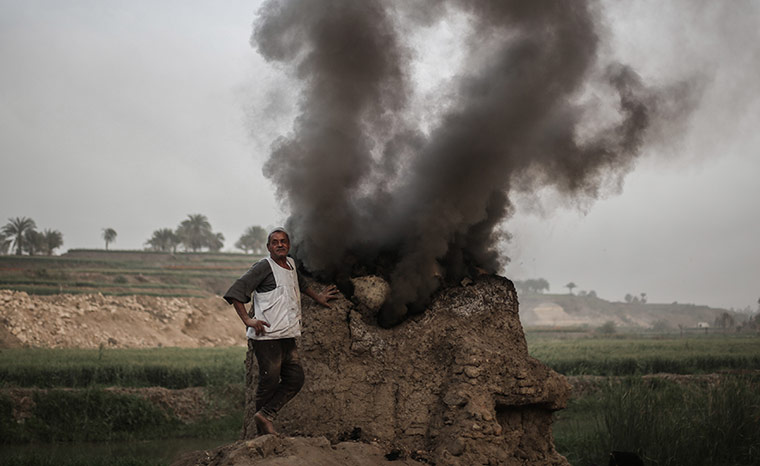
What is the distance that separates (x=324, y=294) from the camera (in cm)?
620

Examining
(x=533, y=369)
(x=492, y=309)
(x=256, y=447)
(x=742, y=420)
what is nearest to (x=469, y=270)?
(x=492, y=309)

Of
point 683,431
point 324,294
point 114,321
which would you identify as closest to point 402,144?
point 324,294

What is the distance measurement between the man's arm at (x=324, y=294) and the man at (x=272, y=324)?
52cm

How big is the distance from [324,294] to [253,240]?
8379 cm

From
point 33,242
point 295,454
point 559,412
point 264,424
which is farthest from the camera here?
point 33,242

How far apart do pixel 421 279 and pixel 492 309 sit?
2.29ft

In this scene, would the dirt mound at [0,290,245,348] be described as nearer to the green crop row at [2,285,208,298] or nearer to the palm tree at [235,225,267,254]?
the green crop row at [2,285,208,298]

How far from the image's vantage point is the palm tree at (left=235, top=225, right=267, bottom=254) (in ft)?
289

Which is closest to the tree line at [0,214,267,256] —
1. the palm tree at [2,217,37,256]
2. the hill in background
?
the palm tree at [2,217,37,256]

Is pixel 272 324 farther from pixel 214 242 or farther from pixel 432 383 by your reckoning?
pixel 214 242

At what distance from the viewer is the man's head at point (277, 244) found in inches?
213

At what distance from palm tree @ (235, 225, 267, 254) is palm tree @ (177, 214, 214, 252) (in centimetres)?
556

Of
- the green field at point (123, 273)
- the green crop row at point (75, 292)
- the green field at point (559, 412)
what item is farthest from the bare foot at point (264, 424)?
the green field at point (123, 273)

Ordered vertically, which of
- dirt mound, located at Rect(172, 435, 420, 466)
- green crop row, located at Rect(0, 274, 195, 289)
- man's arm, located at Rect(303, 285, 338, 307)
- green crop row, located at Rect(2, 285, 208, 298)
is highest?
green crop row, located at Rect(0, 274, 195, 289)
